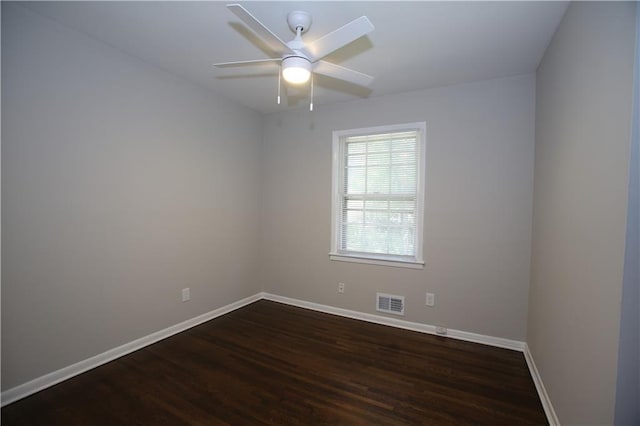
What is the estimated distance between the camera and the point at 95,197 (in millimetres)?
2240

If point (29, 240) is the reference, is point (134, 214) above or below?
above

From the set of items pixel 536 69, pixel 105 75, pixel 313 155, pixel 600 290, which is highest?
pixel 536 69

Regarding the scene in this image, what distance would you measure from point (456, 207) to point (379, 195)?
0.83 m

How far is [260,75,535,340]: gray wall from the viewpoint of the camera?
2.64 meters

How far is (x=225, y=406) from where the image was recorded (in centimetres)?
188

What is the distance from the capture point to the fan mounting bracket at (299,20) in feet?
5.87

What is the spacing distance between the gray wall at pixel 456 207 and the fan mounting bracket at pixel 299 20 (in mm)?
1581

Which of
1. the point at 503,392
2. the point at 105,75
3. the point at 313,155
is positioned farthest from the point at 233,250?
the point at 503,392

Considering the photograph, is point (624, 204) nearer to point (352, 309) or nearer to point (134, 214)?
point (352, 309)

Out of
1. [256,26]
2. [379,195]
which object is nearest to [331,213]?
[379,195]

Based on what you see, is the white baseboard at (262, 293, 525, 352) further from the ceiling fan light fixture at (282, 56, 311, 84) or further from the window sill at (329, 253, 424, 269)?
the ceiling fan light fixture at (282, 56, 311, 84)

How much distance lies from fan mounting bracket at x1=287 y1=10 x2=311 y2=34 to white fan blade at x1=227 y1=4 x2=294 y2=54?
0.21 metres

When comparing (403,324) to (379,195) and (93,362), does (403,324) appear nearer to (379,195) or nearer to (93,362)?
(379,195)

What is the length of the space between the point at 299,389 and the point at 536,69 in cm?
331
